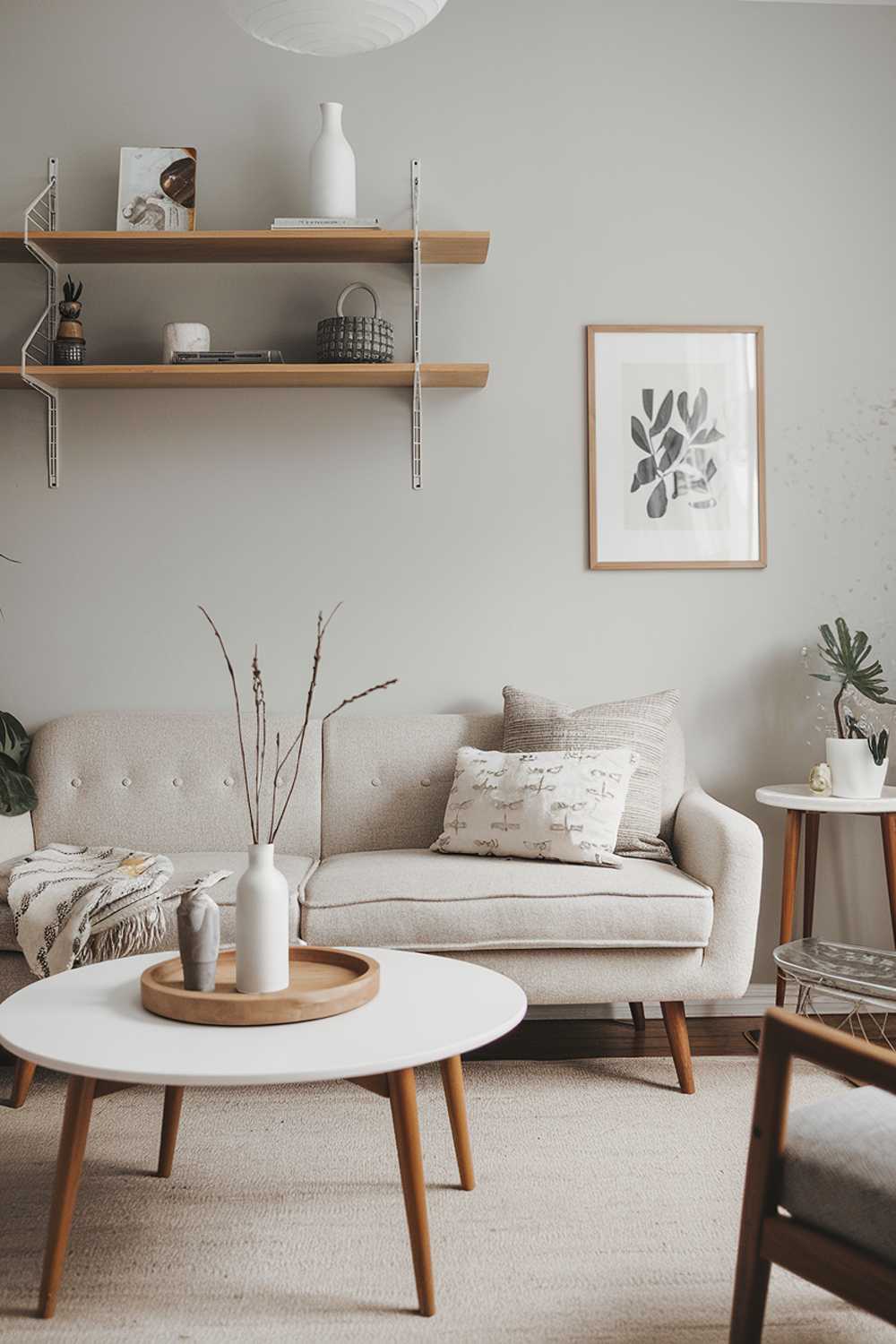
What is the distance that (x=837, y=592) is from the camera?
11.3 ft

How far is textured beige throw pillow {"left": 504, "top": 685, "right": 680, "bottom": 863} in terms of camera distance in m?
2.98

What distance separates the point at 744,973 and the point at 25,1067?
5.25 ft

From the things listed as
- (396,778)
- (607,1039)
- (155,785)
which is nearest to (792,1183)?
(607,1039)

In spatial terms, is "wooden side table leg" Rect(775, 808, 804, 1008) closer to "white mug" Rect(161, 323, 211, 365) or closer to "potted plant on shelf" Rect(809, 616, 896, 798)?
"potted plant on shelf" Rect(809, 616, 896, 798)

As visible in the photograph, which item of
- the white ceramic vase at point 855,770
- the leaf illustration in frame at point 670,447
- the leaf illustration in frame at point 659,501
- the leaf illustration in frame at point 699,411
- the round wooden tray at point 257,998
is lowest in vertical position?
the round wooden tray at point 257,998

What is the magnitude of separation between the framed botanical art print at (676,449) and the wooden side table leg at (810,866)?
30.4 inches

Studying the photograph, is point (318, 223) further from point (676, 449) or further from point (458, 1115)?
point (458, 1115)

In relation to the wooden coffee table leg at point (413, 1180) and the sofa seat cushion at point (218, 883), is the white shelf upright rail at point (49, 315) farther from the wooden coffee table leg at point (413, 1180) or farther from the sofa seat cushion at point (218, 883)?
the wooden coffee table leg at point (413, 1180)

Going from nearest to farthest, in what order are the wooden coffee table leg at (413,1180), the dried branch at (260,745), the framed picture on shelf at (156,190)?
the wooden coffee table leg at (413,1180) → the dried branch at (260,745) → the framed picture on shelf at (156,190)

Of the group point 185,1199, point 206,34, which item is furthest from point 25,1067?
point 206,34

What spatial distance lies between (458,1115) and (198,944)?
0.57m

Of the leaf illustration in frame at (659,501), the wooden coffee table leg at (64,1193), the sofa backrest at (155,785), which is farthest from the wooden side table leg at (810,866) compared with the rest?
the wooden coffee table leg at (64,1193)

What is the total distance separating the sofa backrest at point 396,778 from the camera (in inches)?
124

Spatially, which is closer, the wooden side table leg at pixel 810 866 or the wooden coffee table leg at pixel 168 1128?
the wooden coffee table leg at pixel 168 1128
